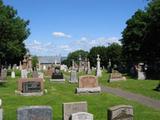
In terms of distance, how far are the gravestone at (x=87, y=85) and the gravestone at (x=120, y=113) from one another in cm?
1524

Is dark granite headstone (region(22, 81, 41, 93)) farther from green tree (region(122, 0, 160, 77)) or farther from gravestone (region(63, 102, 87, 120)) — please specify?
green tree (region(122, 0, 160, 77))

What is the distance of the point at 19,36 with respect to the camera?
2387 inches

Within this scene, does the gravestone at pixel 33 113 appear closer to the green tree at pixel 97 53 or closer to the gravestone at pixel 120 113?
the gravestone at pixel 120 113

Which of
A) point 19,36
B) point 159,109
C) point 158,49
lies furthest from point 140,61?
point 159,109

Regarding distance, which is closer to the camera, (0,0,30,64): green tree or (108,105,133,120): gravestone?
(108,105,133,120): gravestone

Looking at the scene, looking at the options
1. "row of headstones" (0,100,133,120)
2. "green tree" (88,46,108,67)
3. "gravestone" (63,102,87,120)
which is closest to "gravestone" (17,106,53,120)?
"row of headstones" (0,100,133,120)

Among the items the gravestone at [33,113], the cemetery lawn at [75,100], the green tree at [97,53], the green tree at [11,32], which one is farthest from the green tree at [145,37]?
the green tree at [97,53]

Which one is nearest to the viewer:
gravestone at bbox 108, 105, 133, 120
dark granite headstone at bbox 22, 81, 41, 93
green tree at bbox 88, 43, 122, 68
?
gravestone at bbox 108, 105, 133, 120

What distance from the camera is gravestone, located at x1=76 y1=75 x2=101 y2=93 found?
31219 millimetres

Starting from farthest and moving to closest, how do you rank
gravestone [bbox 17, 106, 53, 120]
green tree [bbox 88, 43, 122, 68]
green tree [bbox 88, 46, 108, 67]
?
1. green tree [bbox 88, 46, 108, 67]
2. green tree [bbox 88, 43, 122, 68]
3. gravestone [bbox 17, 106, 53, 120]

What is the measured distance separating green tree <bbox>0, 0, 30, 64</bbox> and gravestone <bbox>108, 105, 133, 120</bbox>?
40.6 m

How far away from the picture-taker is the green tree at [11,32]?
55719 millimetres

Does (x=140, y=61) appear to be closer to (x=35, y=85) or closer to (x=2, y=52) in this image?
(x=2, y=52)

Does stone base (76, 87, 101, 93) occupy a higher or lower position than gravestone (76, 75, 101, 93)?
lower
